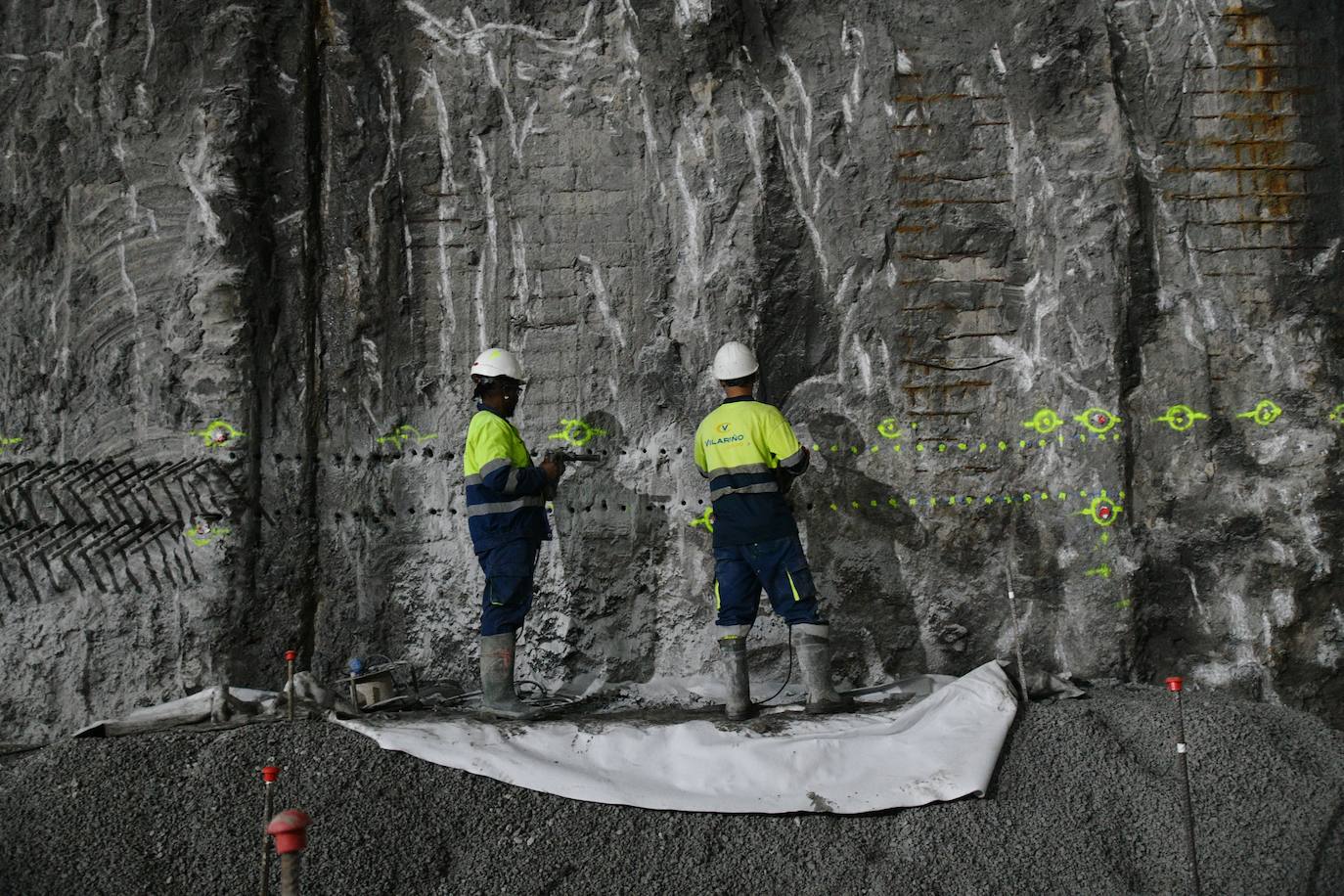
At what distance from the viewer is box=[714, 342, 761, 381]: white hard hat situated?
16.1ft

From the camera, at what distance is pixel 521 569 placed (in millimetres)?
4660

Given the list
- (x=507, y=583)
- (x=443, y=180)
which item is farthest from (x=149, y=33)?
(x=507, y=583)

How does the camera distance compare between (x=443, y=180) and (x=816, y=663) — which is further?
(x=443, y=180)

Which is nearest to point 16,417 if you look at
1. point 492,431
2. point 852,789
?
point 492,431

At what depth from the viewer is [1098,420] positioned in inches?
205

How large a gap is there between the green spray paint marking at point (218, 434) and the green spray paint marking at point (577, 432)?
1491mm

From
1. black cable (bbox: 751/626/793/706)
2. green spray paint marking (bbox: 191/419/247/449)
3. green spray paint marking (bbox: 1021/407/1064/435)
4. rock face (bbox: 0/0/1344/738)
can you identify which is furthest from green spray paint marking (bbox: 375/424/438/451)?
green spray paint marking (bbox: 1021/407/1064/435)

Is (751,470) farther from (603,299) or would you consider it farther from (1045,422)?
(1045,422)

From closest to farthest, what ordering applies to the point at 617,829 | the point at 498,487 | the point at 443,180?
the point at 617,829 → the point at 498,487 → the point at 443,180

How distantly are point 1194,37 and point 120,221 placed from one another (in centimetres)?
522

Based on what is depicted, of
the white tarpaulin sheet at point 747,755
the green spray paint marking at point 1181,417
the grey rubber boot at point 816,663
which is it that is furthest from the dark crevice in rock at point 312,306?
the green spray paint marking at point 1181,417

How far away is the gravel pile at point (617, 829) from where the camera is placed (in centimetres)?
350

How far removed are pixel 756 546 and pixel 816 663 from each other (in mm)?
553

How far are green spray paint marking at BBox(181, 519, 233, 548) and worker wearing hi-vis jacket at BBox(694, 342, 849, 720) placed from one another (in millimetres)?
2325
